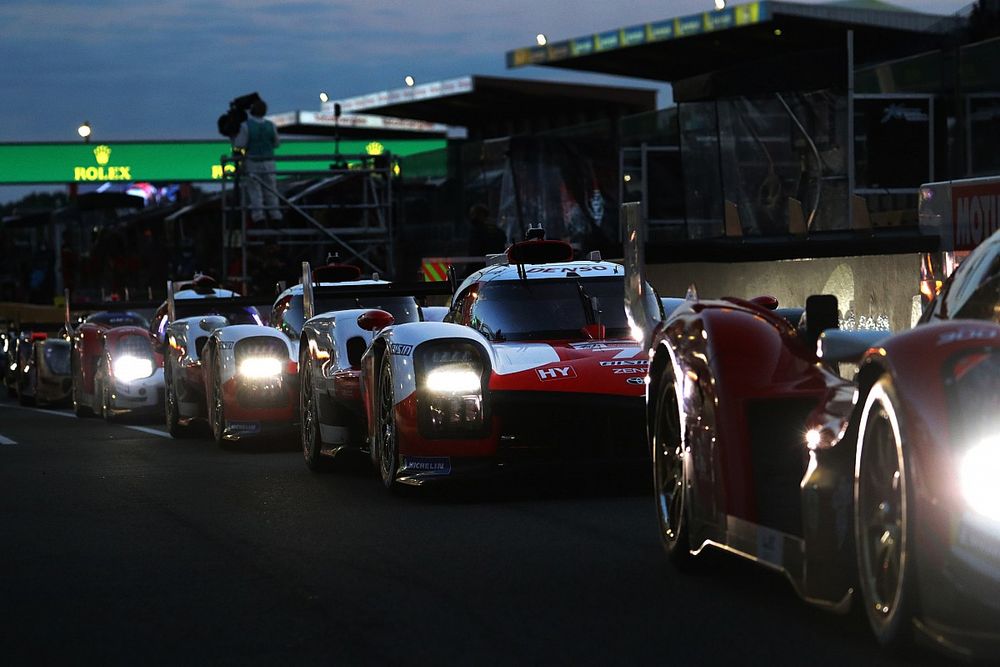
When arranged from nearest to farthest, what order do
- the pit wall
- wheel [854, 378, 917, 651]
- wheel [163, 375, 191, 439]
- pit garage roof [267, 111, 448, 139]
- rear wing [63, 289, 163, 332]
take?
1. wheel [854, 378, 917, 651]
2. the pit wall
3. wheel [163, 375, 191, 439]
4. rear wing [63, 289, 163, 332]
5. pit garage roof [267, 111, 448, 139]

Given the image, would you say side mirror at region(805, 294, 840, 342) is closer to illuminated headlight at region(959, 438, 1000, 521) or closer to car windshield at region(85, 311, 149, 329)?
illuminated headlight at region(959, 438, 1000, 521)

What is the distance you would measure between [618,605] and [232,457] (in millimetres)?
7962

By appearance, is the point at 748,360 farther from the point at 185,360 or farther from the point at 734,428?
the point at 185,360

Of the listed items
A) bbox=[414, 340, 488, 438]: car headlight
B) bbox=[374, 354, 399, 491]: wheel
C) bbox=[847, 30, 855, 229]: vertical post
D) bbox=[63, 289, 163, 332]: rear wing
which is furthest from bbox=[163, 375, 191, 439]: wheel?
bbox=[414, 340, 488, 438]: car headlight

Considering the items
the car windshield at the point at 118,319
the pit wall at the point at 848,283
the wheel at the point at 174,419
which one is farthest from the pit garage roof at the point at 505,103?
the pit wall at the point at 848,283

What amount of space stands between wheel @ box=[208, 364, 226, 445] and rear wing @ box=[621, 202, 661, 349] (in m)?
6.93

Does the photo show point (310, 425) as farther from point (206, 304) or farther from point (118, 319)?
point (118, 319)

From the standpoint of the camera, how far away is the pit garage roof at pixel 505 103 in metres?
58.5

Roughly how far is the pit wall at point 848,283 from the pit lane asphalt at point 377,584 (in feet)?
11.8

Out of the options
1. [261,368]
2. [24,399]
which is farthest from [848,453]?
[24,399]

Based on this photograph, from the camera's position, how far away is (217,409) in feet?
48.2

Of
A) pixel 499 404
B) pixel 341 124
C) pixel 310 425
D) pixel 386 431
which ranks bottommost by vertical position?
pixel 310 425

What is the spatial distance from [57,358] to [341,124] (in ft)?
180

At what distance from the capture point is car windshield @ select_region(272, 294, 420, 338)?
14938mm
